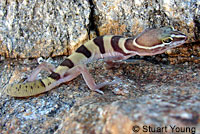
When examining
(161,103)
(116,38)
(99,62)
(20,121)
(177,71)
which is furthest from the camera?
(99,62)

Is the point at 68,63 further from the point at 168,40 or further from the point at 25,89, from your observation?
the point at 168,40

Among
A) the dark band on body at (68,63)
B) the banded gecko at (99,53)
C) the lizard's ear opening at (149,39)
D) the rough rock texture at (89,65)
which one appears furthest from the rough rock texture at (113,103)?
the lizard's ear opening at (149,39)

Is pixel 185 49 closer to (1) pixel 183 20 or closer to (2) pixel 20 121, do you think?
(1) pixel 183 20

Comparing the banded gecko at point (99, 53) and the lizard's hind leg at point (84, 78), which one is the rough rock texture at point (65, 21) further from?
the lizard's hind leg at point (84, 78)

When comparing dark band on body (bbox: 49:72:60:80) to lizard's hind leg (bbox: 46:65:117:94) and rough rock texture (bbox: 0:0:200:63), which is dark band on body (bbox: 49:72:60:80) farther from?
rough rock texture (bbox: 0:0:200:63)

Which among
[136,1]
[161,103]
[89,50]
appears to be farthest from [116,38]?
[161,103]

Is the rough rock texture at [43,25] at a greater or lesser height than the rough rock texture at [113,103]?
greater

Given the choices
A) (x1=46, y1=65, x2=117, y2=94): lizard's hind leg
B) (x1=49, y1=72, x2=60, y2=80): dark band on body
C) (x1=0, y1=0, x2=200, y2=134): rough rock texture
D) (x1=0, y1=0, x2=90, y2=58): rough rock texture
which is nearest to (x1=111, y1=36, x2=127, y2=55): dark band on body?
(x1=0, y1=0, x2=200, y2=134): rough rock texture

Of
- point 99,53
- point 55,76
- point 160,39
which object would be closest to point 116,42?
point 99,53
